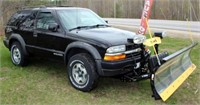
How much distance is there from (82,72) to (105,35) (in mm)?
883

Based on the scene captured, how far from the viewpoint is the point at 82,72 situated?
5.56 meters

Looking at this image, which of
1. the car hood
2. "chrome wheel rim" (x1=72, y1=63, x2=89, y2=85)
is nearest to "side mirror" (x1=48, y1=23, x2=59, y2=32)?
the car hood

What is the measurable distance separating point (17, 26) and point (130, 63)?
3614 millimetres

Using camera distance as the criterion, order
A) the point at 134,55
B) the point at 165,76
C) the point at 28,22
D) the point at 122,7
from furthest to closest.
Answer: the point at 122,7
the point at 28,22
the point at 134,55
the point at 165,76

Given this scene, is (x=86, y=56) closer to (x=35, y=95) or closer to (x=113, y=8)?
(x=35, y=95)

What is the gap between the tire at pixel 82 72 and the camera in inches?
209

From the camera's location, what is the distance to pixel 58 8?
6.62 m

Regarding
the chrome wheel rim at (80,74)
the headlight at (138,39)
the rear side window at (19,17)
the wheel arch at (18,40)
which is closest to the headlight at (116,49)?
the headlight at (138,39)

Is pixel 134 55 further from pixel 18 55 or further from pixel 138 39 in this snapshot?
pixel 18 55

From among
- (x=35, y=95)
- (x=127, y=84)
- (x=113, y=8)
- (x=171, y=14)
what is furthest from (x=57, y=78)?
(x=113, y=8)

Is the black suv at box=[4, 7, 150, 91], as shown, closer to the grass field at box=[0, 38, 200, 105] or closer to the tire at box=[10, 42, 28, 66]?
the tire at box=[10, 42, 28, 66]

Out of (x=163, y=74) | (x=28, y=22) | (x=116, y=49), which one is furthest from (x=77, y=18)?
(x=163, y=74)

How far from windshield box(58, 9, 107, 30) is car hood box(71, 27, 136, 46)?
356 millimetres

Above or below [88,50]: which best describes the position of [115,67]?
below
